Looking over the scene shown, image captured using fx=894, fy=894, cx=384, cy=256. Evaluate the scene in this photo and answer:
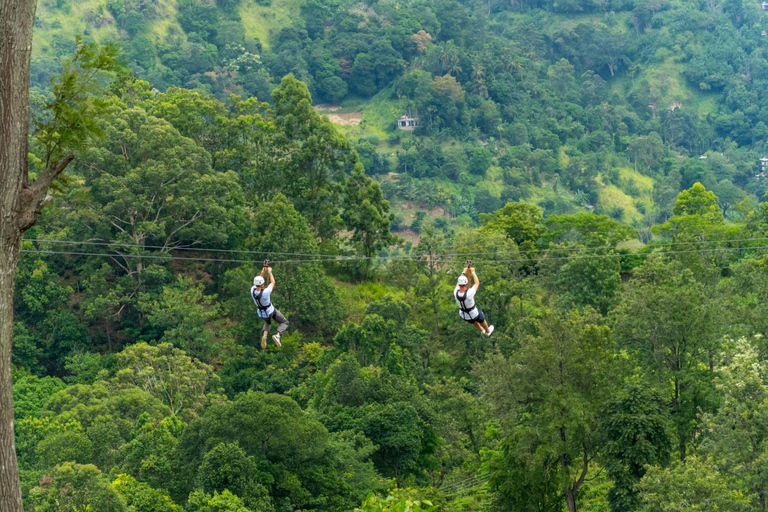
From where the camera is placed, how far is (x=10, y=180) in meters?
7.16

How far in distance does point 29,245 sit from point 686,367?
28.4 meters

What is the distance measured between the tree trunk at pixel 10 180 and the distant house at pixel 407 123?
91.4 metres

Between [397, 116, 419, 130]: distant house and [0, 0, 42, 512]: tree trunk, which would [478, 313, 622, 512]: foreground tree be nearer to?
[0, 0, 42, 512]: tree trunk

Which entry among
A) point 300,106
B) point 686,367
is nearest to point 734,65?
point 300,106

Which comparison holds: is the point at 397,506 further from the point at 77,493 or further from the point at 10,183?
the point at 77,493

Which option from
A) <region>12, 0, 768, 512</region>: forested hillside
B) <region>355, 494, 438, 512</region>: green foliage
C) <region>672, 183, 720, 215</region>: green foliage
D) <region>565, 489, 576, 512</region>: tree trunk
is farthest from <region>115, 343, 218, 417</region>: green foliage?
<region>672, 183, 720, 215</region>: green foliage

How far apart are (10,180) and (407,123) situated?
302 feet

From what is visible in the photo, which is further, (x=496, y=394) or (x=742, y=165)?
(x=742, y=165)

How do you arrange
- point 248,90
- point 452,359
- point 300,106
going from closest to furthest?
point 452,359 < point 300,106 < point 248,90

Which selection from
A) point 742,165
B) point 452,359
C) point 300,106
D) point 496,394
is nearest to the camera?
point 496,394

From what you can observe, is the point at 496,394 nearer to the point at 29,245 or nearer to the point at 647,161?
the point at 29,245

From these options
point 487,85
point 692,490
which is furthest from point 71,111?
point 487,85

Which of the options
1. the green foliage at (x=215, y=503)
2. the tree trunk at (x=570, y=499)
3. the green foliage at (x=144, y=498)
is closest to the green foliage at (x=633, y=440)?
the tree trunk at (x=570, y=499)

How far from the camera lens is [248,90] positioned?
99375 mm
